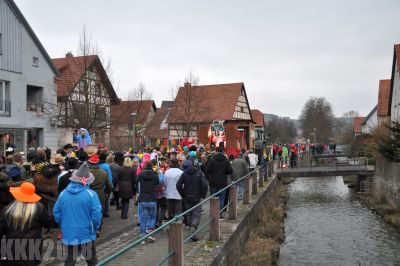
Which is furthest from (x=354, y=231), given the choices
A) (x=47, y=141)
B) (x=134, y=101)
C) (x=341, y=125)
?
(x=341, y=125)

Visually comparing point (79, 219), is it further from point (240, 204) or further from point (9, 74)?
point (9, 74)

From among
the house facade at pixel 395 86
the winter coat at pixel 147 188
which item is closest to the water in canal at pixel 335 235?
the winter coat at pixel 147 188

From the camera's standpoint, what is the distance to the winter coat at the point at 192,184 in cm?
906

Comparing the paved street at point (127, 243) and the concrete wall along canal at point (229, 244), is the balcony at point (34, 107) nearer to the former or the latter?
the paved street at point (127, 243)

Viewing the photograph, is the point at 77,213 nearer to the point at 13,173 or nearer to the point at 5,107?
the point at 13,173

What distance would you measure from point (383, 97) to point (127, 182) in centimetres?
4660

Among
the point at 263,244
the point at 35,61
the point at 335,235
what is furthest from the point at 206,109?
the point at 263,244

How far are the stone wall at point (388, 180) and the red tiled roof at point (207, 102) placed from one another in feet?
58.5

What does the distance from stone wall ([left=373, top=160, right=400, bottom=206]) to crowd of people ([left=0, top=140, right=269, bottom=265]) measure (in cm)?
996

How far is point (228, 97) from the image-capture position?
2040 inches

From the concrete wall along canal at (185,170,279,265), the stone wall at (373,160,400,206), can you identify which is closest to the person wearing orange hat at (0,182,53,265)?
the concrete wall along canal at (185,170,279,265)

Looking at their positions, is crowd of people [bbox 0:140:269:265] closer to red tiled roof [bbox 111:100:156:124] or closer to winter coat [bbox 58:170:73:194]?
winter coat [bbox 58:170:73:194]

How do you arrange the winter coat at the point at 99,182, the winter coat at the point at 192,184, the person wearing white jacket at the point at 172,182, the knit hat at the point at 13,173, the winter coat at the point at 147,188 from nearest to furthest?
the knit hat at the point at 13,173 < the winter coat at the point at 99,182 < the winter coat at the point at 147,188 < the winter coat at the point at 192,184 < the person wearing white jacket at the point at 172,182

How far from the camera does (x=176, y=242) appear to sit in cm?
548
